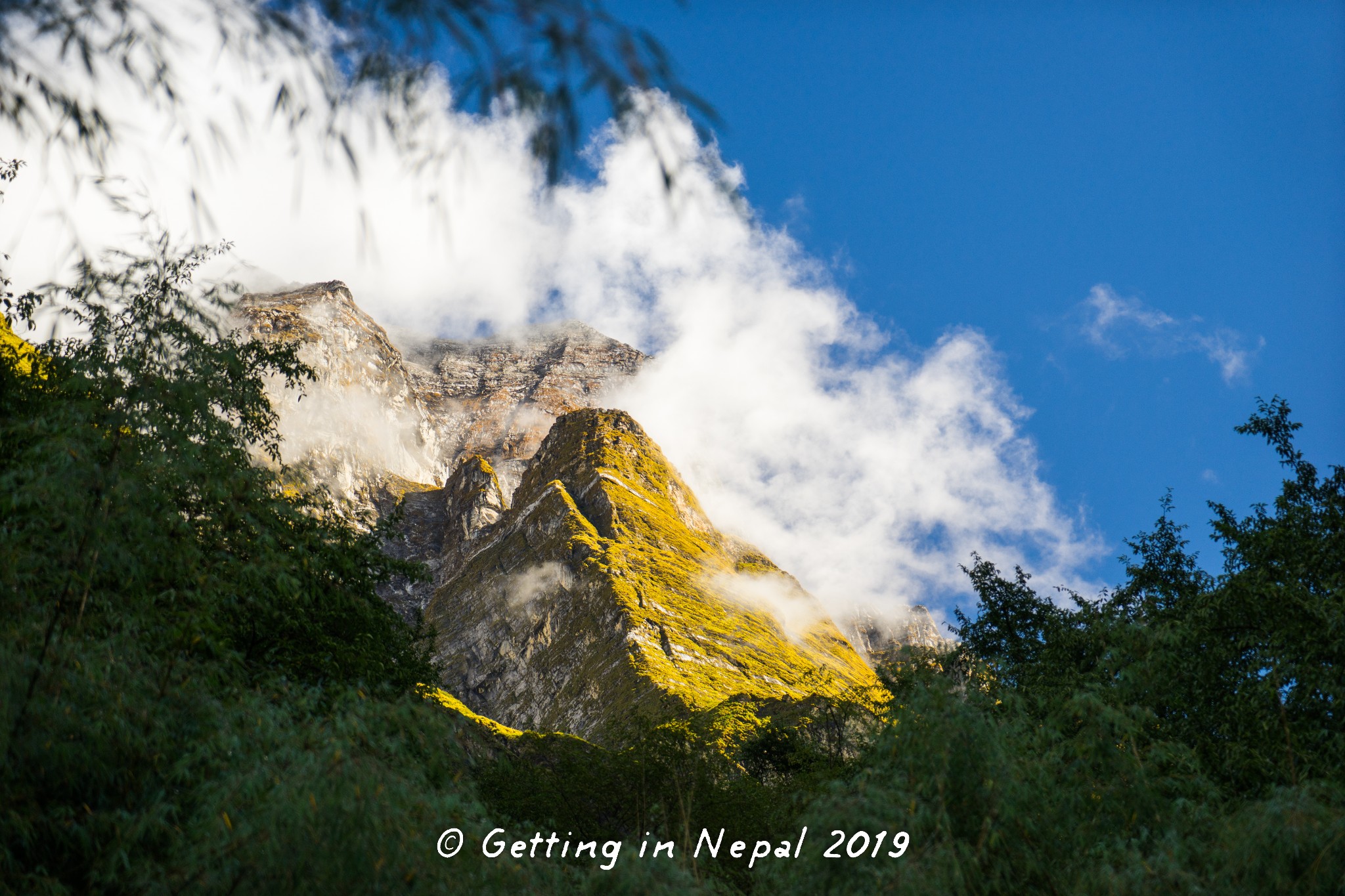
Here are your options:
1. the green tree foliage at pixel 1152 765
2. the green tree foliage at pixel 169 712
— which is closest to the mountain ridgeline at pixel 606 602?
the green tree foliage at pixel 1152 765

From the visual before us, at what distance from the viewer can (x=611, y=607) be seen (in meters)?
114

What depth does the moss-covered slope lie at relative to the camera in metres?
102

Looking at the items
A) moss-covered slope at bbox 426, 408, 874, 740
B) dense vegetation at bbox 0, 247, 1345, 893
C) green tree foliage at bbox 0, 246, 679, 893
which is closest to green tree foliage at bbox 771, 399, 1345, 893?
dense vegetation at bbox 0, 247, 1345, 893

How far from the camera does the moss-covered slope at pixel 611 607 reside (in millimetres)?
102125

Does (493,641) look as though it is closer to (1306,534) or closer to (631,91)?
(1306,534)

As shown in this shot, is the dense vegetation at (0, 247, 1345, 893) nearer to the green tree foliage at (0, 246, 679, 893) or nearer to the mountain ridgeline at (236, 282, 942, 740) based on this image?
the green tree foliage at (0, 246, 679, 893)

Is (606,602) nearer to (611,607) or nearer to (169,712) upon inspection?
(611,607)

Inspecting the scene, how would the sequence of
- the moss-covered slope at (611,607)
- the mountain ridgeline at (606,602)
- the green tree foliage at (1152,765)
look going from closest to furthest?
1. the green tree foliage at (1152,765)
2. the mountain ridgeline at (606,602)
3. the moss-covered slope at (611,607)

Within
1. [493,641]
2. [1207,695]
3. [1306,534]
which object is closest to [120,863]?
[1207,695]

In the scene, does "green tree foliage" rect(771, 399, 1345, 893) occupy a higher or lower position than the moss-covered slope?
lower

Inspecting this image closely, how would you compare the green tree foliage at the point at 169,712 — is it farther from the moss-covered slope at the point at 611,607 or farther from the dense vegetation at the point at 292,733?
the moss-covered slope at the point at 611,607

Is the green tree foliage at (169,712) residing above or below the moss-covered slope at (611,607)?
below

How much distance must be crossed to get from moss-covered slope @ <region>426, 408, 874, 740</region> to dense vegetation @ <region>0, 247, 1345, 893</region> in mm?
62494

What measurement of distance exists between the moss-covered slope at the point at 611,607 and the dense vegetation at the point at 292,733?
62.5 metres
